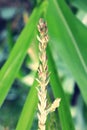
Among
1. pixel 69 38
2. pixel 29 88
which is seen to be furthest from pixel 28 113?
pixel 29 88

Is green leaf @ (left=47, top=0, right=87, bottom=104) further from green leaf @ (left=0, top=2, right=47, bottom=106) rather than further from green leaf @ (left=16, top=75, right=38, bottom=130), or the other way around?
green leaf @ (left=16, top=75, right=38, bottom=130)

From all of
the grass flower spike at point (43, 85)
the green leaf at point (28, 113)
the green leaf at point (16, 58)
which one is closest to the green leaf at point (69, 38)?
the green leaf at point (16, 58)

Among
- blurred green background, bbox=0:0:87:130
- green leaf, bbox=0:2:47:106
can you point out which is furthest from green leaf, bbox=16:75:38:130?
blurred green background, bbox=0:0:87:130

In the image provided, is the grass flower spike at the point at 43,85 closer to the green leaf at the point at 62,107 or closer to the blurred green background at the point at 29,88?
the green leaf at the point at 62,107

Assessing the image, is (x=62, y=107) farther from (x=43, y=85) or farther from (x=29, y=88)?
(x=29, y=88)

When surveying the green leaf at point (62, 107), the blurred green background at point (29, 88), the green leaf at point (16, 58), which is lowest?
the blurred green background at point (29, 88)

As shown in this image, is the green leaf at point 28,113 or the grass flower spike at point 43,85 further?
the green leaf at point 28,113

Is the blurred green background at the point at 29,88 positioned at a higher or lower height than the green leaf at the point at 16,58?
lower

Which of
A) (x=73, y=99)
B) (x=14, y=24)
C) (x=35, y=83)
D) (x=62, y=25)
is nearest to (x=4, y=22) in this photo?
(x=14, y=24)
